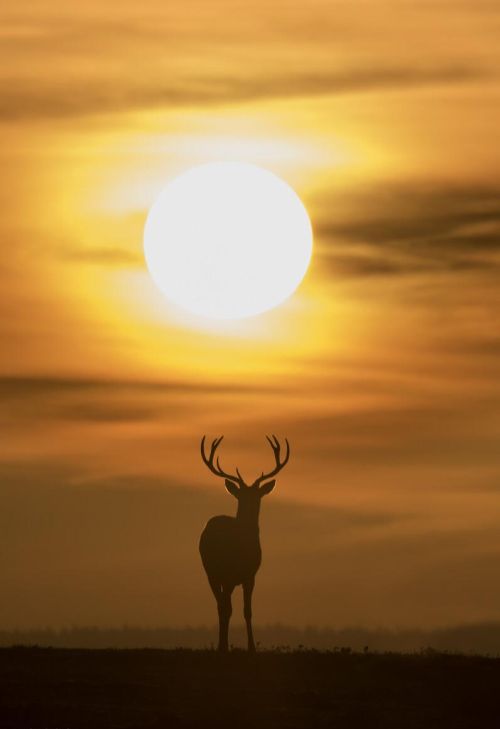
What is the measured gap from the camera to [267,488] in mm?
46125

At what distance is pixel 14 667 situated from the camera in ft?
135

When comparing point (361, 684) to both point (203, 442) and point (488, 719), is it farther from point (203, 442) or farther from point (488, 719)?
point (203, 442)

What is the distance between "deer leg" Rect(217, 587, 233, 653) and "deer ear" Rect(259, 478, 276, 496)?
2375 millimetres

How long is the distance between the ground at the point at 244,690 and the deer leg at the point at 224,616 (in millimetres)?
747

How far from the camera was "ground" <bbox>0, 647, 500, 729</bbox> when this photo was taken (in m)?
37.7

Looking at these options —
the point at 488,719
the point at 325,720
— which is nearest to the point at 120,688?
the point at 325,720

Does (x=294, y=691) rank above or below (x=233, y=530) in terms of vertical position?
below

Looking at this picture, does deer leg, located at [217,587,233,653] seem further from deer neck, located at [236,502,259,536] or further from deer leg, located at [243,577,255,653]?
deer neck, located at [236,502,259,536]

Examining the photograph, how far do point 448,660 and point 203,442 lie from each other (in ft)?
26.1

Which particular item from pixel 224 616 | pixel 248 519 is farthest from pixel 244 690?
pixel 248 519

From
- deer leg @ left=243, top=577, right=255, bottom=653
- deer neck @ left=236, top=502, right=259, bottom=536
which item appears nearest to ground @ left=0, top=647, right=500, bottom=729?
deer leg @ left=243, top=577, right=255, bottom=653

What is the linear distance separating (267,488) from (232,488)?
0.78 meters

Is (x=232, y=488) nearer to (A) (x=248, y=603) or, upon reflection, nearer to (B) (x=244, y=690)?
(A) (x=248, y=603)

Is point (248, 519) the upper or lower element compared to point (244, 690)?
upper
